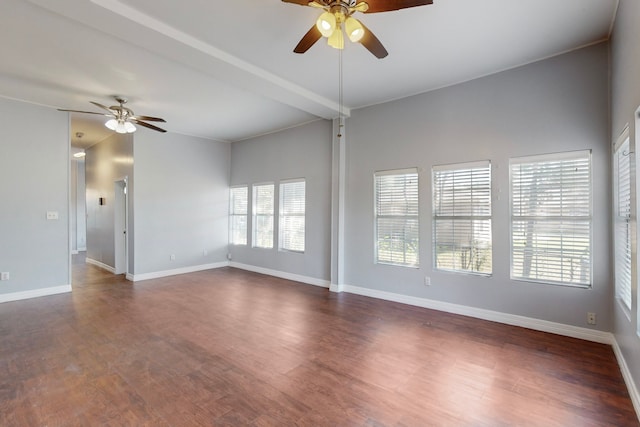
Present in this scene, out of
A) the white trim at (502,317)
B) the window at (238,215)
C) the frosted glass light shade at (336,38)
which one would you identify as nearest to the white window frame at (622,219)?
the white trim at (502,317)

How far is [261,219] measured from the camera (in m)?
6.94

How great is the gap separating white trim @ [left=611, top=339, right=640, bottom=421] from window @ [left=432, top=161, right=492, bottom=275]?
4.28 ft

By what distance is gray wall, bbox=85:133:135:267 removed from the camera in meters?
6.23

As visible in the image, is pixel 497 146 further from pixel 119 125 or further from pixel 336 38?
pixel 119 125

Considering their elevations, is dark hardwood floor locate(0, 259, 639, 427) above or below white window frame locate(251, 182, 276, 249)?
below

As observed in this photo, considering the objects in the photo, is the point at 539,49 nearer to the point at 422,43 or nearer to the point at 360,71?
the point at 422,43

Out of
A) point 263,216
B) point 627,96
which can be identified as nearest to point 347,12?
point 627,96

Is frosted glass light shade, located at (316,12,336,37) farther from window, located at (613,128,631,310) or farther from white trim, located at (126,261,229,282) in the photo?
white trim, located at (126,261,229,282)

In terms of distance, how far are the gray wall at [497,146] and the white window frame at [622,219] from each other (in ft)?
0.69

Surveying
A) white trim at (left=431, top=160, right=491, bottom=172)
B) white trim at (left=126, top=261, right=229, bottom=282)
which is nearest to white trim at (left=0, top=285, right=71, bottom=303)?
white trim at (left=126, top=261, right=229, bottom=282)

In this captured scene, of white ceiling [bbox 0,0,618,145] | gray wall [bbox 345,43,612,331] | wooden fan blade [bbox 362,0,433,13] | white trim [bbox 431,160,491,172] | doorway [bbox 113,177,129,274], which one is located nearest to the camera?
wooden fan blade [bbox 362,0,433,13]

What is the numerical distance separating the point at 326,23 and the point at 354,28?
21 centimetres

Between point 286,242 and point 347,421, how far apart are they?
4.56m

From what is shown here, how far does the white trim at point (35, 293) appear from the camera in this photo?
15.2 ft
